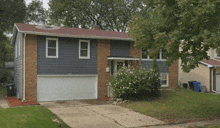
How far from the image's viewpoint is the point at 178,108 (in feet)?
38.9

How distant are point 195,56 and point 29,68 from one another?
10285 mm

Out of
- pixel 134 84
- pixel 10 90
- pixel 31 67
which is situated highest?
pixel 31 67

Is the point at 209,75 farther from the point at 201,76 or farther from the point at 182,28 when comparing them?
the point at 182,28

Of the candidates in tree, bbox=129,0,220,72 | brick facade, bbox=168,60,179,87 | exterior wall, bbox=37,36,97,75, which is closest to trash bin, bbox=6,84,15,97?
exterior wall, bbox=37,36,97,75

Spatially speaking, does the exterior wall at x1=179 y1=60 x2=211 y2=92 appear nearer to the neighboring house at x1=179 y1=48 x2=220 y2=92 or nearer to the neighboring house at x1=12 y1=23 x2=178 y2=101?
the neighboring house at x1=179 y1=48 x2=220 y2=92

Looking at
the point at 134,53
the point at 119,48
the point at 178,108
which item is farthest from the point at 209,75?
the point at 178,108

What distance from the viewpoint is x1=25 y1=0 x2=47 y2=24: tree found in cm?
3039

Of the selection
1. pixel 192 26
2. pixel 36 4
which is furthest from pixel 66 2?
pixel 192 26

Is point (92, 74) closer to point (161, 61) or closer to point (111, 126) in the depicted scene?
point (161, 61)

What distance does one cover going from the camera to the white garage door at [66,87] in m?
14.5

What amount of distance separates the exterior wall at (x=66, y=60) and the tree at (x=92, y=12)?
50.8ft

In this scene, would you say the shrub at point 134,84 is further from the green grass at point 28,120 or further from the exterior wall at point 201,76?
the exterior wall at point 201,76

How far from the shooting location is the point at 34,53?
46.4ft

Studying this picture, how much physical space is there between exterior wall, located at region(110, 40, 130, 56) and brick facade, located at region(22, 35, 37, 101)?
5.83 m
